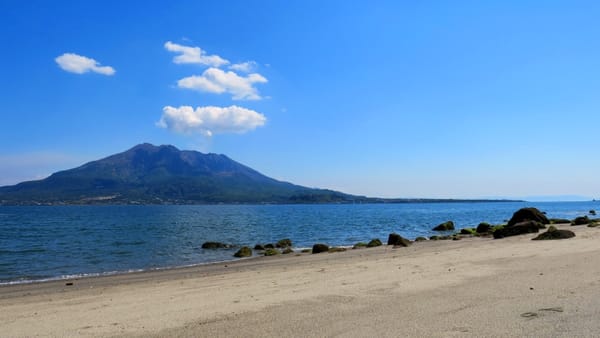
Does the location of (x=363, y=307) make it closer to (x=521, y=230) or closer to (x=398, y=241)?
(x=398, y=241)

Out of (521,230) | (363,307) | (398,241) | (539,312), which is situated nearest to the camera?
(539,312)

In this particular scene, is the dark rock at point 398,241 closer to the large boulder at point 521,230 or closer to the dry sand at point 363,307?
the large boulder at point 521,230

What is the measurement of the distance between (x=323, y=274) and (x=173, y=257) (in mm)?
19816

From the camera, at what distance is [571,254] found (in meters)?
16.0

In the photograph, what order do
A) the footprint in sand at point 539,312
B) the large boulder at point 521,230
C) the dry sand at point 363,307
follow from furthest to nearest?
the large boulder at point 521,230 → the footprint in sand at point 539,312 → the dry sand at point 363,307

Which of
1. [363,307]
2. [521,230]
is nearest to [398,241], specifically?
[521,230]

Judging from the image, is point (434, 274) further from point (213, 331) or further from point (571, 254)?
point (213, 331)

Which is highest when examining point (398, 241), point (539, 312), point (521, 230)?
point (539, 312)

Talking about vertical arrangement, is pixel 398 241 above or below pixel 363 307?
below

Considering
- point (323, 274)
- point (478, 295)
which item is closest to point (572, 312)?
point (478, 295)

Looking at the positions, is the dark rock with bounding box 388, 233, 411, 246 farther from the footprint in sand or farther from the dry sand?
the footprint in sand

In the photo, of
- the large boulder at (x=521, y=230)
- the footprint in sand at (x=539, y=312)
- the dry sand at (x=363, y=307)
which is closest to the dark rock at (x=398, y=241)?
the large boulder at (x=521, y=230)

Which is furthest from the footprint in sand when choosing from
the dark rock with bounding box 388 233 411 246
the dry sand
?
the dark rock with bounding box 388 233 411 246

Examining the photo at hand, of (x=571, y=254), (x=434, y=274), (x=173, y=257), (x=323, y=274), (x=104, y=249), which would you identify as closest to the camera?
(x=434, y=274)
